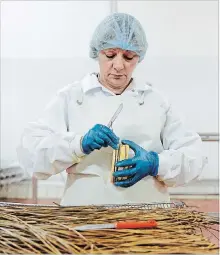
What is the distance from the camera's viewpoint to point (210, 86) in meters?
3.77

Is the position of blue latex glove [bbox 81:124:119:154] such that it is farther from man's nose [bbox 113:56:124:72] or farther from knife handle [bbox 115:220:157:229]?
knife handle [bbox 115:220:157:229]

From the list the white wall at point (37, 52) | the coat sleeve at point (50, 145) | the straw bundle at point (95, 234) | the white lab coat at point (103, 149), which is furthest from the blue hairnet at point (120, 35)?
the white wall at point (37, 52)

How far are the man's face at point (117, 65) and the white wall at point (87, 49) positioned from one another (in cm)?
232

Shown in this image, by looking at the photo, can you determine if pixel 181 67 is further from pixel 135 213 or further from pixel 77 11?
pixel 135 213

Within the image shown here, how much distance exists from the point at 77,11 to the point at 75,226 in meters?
3.09

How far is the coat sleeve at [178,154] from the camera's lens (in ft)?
4.33

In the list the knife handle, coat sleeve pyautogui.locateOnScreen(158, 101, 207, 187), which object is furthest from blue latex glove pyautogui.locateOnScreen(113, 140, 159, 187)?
the knife handle

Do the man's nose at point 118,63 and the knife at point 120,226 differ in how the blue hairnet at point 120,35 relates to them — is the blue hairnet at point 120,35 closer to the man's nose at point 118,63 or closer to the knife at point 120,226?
the man's nose at point 118,63

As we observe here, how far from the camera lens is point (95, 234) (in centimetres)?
76

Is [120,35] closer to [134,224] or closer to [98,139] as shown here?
[98,139]

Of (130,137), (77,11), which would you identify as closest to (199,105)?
(77,11)

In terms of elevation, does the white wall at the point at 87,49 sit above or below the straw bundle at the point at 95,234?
above

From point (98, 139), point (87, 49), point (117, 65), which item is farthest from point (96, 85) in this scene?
point (87, 49)

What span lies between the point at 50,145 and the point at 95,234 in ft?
1.85
